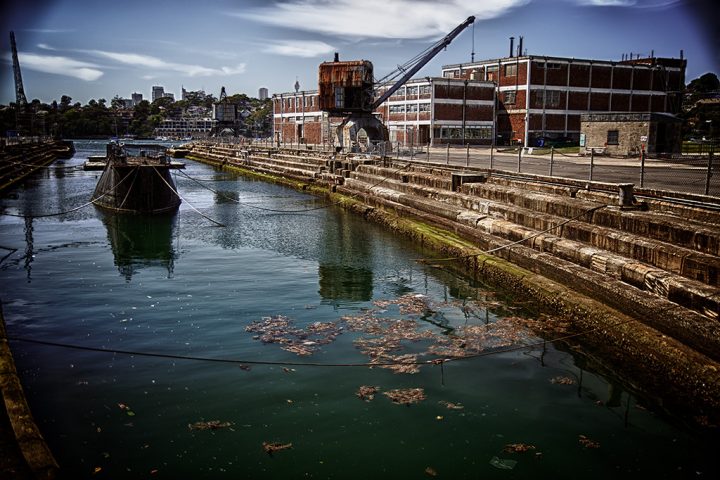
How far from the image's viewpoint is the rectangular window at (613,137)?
39281mm

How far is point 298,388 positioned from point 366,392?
1.22m

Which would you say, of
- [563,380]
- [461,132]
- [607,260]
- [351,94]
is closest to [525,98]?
[461,132]

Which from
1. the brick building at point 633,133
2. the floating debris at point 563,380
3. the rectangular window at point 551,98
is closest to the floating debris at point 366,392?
the floating debris at point 563,380

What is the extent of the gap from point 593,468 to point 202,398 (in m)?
6.27

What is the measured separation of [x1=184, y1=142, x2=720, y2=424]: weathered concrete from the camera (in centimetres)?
1061

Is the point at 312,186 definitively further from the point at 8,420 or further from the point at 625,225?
the point at 8,420

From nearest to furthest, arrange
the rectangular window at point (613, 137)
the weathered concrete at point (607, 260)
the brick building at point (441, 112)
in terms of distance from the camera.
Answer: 1. the weathered concrete at point (607, 260)
2. the rectangular window at point (613, 137)
3. the brick building at point (441, 112)

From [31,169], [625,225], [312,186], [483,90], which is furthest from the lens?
[483,90]

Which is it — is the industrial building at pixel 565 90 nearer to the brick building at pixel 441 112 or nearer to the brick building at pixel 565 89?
the brick building at pixel 565 89

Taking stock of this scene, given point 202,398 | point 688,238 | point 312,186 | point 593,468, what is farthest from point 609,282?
point 312,186

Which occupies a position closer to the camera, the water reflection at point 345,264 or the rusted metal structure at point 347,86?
the water reflection at point 345,264

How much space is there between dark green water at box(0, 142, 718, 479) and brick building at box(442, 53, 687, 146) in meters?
54.1

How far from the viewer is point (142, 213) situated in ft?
105

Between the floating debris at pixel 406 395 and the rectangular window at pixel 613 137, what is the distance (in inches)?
1381
